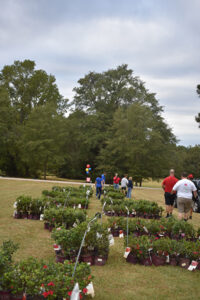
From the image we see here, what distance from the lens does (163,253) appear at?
686 centimetres

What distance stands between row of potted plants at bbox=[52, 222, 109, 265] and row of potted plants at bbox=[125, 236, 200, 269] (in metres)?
0.59

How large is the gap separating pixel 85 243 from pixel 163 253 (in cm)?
174

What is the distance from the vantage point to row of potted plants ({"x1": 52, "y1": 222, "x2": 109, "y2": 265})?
639cm

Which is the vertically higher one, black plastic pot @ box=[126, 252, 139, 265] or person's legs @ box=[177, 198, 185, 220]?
person's legs @ box=[177, 198, 185, 220]

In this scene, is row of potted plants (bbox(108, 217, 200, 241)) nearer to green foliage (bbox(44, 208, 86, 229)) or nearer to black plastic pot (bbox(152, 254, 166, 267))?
green foliage (bbox(44, 208, 86, 229))

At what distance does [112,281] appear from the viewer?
18.9 ft

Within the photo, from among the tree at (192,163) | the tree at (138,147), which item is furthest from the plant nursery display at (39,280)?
the tree at (192,163)

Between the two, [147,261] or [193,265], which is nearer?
[193,265]

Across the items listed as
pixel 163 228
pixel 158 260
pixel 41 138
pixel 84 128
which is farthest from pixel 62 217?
pixel 84 128

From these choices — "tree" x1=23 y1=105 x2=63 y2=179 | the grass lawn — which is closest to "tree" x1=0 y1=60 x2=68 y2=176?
"tree" x1=23 y1=105 x2=63 y2=179

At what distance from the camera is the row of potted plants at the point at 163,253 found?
682cm

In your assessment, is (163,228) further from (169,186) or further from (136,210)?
(136,210)

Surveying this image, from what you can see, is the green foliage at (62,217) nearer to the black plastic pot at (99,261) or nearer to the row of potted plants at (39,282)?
the black plastic pot at (99,261)

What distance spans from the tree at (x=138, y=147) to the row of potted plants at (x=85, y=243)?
36.1 m
